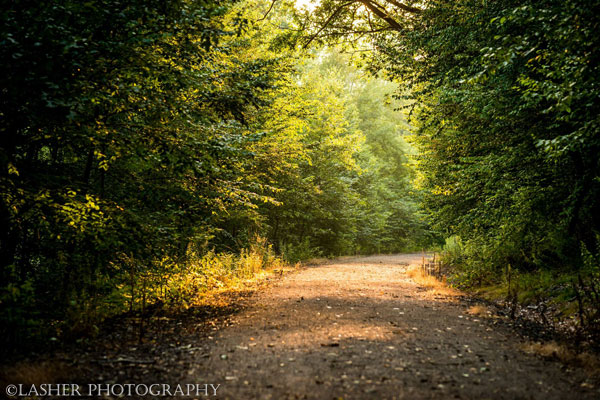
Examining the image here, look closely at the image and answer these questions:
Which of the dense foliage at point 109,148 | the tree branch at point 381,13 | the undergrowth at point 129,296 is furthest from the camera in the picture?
the tree branch at point 381,13

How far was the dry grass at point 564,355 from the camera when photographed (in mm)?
4150

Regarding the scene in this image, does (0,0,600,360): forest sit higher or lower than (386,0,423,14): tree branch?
lower

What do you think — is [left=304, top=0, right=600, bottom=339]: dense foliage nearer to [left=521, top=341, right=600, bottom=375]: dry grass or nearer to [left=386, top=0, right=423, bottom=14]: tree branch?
[left=386, top=0, right=423, bottom=14]: tree branch

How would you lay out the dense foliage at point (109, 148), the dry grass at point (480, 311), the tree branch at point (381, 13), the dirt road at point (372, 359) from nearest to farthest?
the dirt road at point (372, 359), the dense foliage at point (109, 148), the dry grass at point (480, 311), the tree branch at point (381, 13)

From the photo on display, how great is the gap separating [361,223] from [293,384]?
27.0m

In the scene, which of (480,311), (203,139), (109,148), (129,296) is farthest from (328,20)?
(129,296)

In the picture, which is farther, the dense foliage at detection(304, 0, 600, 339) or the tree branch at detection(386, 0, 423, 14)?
the tree branch at detection(386, 0, 423, 14)

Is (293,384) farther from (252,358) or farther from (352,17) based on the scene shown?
(352,17)

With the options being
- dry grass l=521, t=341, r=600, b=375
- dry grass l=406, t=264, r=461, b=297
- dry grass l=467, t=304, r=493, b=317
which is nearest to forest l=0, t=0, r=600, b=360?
dry grass l=406, t=264, r=461, b=297

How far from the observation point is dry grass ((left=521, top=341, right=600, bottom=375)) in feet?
13.6

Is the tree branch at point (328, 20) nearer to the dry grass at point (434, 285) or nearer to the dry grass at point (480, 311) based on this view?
the dry grass at point (434, 285)

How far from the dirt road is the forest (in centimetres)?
161

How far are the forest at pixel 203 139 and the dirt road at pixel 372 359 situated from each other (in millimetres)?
1613

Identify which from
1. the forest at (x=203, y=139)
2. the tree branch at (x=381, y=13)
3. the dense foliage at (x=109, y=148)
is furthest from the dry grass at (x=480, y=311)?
the tree branch at (x=381, y=13)
